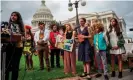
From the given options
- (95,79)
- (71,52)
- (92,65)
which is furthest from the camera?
(92,65)

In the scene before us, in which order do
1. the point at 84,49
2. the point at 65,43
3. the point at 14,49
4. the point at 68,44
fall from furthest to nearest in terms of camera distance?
1. the point at 65,43
2. the point at 68,44
3. the point at 84,49
4. the point at 14,49

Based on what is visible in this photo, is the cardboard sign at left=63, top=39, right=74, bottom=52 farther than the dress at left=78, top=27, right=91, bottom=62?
Yes

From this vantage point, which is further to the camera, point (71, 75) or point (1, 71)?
point (71, 75)

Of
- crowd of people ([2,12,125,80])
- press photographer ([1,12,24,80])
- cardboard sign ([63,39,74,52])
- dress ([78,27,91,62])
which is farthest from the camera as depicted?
cardboard sign ([63,39,74,52])

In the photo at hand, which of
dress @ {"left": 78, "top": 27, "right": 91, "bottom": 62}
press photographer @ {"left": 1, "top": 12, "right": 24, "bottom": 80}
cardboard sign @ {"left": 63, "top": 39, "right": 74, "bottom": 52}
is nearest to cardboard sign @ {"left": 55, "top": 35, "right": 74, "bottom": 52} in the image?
cardboard sign @ {"left": 63, "top": 39, "right": 74, "bottom": 52}

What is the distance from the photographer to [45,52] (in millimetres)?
8023

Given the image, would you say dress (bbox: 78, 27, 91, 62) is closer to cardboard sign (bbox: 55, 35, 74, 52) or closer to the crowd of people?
the crowd of people

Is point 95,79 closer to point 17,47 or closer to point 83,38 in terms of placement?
point 83,38

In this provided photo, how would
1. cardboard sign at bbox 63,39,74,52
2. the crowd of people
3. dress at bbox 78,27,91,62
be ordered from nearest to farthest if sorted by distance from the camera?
the crowd of people, dress at bbox 78,27,91,62, cardboard sign at bbox 63,39,74,52

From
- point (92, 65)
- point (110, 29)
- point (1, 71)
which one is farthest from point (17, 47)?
point (92, 65)

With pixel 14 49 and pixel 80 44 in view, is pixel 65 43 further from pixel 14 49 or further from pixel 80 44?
pixel 14 49

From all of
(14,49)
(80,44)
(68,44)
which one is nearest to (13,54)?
(14,49)

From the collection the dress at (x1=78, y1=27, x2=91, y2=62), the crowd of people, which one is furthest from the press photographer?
the dress at (x1=78, y1=27, x2=91, y2=62)

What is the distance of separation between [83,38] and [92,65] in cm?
170
